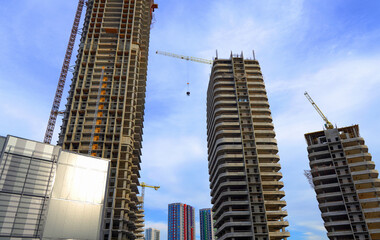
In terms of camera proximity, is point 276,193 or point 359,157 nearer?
Result: point 276,193

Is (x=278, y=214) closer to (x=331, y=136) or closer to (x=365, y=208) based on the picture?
(x=365, y=208)

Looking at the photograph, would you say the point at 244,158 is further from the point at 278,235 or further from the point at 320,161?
the point at 320,161

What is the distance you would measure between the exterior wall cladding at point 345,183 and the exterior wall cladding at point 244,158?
17771 millimetres

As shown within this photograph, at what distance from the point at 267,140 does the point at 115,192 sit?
53.1 metres

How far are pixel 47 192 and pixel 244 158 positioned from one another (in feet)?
218

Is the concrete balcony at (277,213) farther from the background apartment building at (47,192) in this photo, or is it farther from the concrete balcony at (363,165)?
the background apartment building at (47,192)

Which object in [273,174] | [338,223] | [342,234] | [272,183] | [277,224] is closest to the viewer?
[277,224]

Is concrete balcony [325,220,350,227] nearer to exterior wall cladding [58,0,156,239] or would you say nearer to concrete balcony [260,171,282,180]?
concrete balcony [260,171,282,180]

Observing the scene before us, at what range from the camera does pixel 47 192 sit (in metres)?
42.0

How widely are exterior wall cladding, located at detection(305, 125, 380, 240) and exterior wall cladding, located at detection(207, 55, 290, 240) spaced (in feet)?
58.3

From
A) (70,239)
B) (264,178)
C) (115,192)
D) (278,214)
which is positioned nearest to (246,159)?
(264,178)

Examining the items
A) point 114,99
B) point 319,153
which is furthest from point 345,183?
point 114,99

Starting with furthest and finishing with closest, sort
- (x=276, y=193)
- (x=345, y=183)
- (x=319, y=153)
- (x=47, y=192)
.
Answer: (x=319, y=153)
(x=345, y=183)
(x=276, y=193)
(x=47, y=192)

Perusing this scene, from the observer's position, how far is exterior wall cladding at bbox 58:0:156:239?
8569cm
